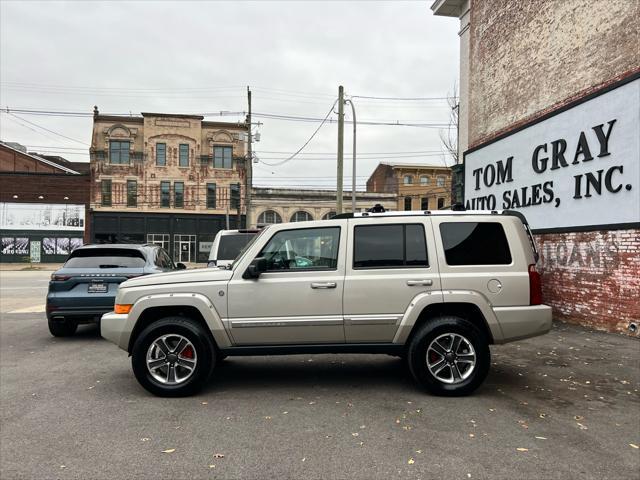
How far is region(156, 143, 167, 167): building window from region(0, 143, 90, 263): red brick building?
6.57 metres

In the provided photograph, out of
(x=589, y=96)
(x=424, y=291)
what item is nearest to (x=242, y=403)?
(x=424, y=291)

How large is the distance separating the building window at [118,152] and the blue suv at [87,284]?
124ft

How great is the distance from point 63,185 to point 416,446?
4622 cm

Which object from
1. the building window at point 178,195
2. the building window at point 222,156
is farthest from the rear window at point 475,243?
the building window at point 222,156

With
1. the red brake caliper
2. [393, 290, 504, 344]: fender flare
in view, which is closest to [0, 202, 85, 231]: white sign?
the red brake caliper

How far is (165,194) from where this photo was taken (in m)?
43.4

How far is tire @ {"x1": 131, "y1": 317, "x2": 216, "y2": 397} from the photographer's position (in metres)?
5.03

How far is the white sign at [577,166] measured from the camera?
834 cm

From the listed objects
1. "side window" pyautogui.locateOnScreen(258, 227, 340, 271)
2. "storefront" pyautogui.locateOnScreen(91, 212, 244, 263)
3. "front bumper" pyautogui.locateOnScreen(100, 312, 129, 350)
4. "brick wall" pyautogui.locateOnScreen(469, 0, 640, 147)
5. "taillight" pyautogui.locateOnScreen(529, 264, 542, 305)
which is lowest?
"front bumper" pyautogui.locateOnScreen(100, 312, 129, 350)

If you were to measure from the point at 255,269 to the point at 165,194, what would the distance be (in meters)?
40.9

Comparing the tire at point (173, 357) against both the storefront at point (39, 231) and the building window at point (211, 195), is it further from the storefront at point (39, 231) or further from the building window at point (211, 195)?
the storefront at point (39, 231)

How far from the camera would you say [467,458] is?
141 inches

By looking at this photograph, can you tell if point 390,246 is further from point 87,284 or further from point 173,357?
point 87,284

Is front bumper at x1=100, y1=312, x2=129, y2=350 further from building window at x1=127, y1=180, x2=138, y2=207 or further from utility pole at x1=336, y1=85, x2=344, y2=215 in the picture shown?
building window at x1=127, y1=180, x2=138, y2=207
